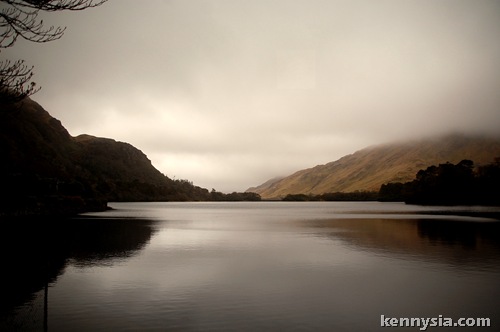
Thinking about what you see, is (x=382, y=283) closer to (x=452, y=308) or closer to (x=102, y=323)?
(x=452, y=308)

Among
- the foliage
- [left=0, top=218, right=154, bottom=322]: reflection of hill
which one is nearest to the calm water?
[left=0, top=218, right=154, bottom=322]: reflection of hill

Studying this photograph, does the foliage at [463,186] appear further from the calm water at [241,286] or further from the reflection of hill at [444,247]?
the calm water at [241,286]

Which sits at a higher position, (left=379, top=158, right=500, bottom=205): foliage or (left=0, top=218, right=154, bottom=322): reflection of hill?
(left=379, top=158, right=500, bottom=205): foliage

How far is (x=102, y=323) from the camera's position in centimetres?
1433

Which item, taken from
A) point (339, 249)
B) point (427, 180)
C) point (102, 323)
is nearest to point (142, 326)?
point (102, 323)

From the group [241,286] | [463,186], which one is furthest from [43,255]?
[463,186]

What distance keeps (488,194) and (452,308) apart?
534ft

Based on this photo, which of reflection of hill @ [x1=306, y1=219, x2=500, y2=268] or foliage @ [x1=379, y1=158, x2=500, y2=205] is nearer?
reflection of hill @ [x1=306, y1=219, x2=500, y2=268]

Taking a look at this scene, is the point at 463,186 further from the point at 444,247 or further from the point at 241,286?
the point at 241,286

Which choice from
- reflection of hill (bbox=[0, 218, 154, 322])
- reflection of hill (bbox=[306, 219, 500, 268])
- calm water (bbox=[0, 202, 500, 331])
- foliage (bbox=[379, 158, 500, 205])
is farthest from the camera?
foliage (bbox=[379, 158, 500, 205])

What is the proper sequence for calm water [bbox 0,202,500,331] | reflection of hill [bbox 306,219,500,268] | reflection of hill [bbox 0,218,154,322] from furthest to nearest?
reflection of hill [bbox 306,219,500,268], reflection of hill [bbox 0,218,154,322], calm water [bbox 0,202,500,331]

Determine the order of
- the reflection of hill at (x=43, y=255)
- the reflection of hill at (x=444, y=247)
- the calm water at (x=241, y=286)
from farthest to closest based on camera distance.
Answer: the reflection of hill at (x=444, y=247) < the reflection of hill at (x=43, y=255) < the calm water at (x=241, y=286)

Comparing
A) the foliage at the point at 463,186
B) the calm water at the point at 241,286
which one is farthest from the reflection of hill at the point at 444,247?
the foliage at the point at 463,186

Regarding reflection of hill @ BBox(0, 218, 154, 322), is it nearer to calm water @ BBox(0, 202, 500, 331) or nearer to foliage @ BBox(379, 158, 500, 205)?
calm water @ BBox(0, 202, 500, 331)
